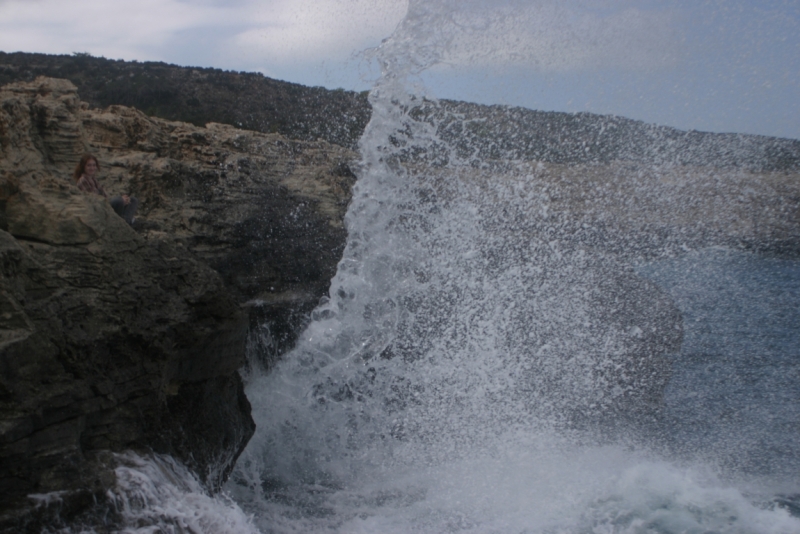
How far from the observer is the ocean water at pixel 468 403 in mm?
4422

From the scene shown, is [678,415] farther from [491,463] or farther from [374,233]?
[374,233]

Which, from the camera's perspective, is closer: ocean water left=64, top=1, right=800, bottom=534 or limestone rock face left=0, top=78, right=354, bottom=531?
limestone rock face left=0, top=78, right=354, bottom=531

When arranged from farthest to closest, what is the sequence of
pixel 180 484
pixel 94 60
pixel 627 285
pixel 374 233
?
1. pixel 94 60
2. pixel 627 285
3. pixel 374 233
4. pixel 180 484

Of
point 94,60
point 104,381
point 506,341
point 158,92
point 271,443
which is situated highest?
point 94,60

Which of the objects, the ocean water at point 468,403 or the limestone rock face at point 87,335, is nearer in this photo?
the limestone rock face at point 87,335

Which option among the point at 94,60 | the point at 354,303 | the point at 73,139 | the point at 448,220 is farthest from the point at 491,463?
the point at 94,60

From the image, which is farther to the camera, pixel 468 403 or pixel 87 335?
pixel 468 403

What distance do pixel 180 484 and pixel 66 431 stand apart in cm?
75

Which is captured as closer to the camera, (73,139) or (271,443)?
(73,139)

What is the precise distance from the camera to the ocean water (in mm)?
4422

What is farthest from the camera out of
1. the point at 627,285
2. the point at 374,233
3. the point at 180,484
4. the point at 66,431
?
the point at 627,285

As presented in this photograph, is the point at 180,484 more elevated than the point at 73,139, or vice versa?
the point at 73,139

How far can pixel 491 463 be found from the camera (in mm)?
5102

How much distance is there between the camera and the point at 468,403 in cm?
574
